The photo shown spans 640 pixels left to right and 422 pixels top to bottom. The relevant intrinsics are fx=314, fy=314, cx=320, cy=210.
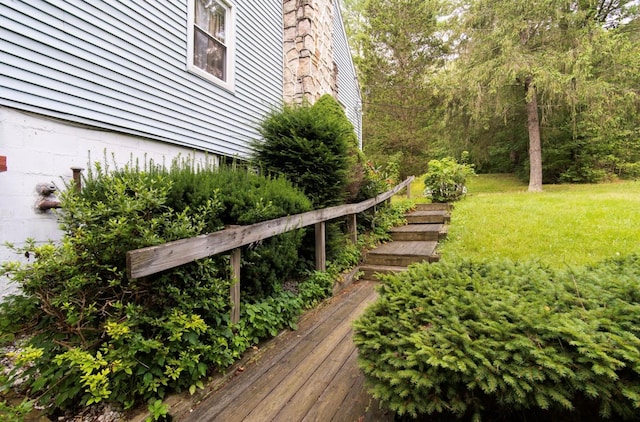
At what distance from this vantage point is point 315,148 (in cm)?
435

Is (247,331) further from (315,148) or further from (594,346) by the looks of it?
(315,148)

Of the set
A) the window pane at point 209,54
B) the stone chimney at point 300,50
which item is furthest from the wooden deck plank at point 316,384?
the stone chimney at point 300,50

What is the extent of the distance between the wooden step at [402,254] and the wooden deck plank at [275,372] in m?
1.33

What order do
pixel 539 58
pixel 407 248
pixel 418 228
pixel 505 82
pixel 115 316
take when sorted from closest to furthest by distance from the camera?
pixel 115 316
pixel 407 248
pixel 418 228
pixel 539 58
pixel 505 82

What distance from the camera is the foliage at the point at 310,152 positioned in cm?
436

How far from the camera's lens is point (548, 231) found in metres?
5.07

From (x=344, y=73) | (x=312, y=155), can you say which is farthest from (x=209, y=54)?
(x=344, y=73)

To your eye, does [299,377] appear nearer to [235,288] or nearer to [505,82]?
[235,288]

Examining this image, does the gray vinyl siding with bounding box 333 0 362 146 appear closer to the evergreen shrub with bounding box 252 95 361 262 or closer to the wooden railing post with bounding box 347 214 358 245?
the evergreen shrub with bounding box 252 95 361 262

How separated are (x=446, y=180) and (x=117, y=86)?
7.23 meters

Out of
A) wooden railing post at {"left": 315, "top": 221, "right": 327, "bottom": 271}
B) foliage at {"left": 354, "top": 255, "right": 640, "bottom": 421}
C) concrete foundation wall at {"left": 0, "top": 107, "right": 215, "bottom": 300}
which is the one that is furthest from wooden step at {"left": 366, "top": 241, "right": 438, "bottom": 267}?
concrete foundation wall at {"left": 0, "top": 107, "right": 215, "bottom": 300}

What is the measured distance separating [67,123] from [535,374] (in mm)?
4354

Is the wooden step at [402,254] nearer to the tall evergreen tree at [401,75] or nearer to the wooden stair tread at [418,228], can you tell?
the wooden stair tread at [418,228]

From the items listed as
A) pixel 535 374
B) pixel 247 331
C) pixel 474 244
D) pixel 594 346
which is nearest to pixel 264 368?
pixel 247 331
